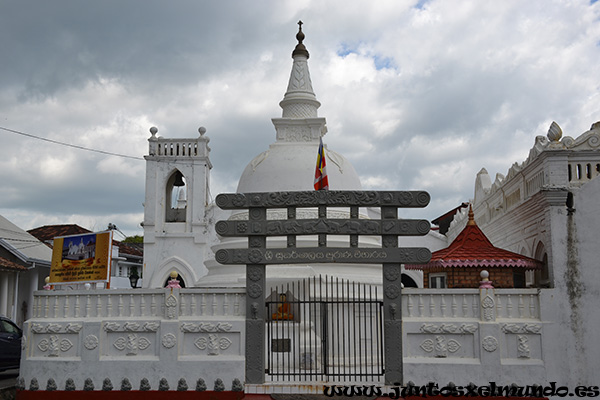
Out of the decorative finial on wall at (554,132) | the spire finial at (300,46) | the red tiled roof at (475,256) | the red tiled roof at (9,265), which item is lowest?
the red tiled roof at (475,256)

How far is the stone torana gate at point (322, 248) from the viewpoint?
12398mm

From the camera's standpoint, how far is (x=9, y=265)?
74.8 feet

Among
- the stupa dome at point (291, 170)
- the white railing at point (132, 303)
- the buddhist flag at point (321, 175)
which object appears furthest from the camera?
the stupa dome at point (291, 170)

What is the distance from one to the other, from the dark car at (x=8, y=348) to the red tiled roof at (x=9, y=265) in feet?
18.4

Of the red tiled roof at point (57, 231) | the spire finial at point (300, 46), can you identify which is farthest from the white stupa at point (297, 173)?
the red tiled roof at point (57, 231)

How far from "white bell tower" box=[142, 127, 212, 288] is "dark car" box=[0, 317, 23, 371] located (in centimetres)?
1373

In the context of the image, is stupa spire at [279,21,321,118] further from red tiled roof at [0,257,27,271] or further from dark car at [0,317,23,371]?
red tiled roof at [0,257,27,271]

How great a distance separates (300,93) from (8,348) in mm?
12769

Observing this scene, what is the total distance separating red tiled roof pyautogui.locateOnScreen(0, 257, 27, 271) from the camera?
2244 centimetres

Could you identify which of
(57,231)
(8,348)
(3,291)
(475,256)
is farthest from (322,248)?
(57,231)

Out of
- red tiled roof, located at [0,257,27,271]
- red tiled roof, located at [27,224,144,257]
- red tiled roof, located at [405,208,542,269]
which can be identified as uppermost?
red tiled roof, located at [27,224,144,257]

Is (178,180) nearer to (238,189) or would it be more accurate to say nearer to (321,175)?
(238,189)

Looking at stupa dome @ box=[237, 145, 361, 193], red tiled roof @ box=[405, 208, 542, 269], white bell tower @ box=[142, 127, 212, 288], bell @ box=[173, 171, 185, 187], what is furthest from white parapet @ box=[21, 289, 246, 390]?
bell @ box=[173, 171, 185, 187]

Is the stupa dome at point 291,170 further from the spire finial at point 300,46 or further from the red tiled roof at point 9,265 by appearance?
the red tiled roof at point 9,265
